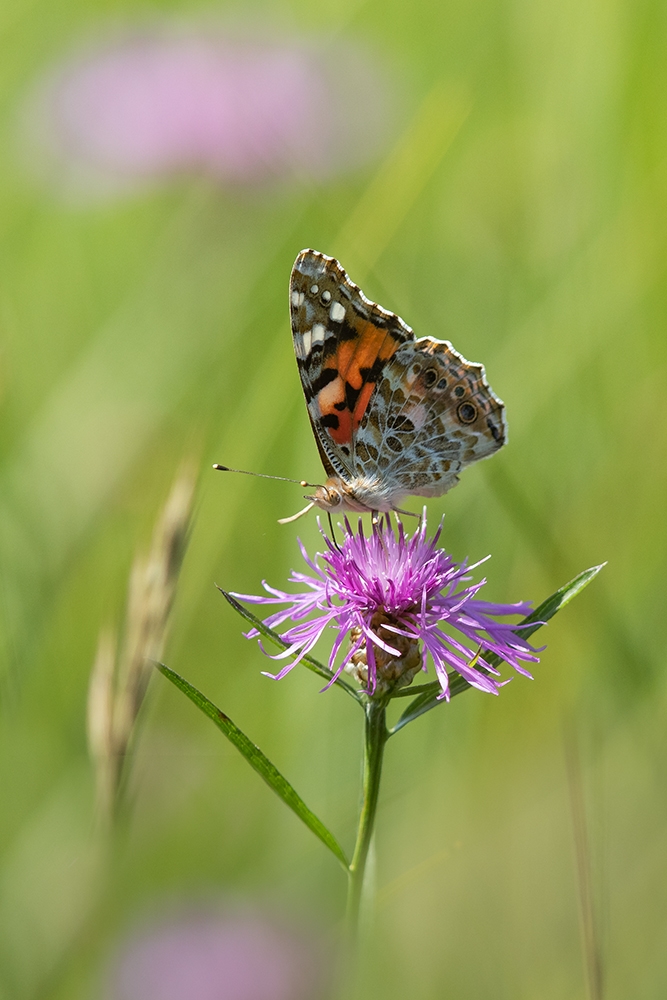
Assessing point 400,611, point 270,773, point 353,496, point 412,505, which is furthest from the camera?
point 412,505

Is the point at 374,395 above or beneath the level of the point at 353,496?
above

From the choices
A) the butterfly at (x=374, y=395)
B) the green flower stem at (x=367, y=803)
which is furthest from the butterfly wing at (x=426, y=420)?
the green flower stem at (x=367, y=803)

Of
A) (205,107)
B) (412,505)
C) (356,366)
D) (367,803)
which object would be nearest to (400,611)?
(367,803)

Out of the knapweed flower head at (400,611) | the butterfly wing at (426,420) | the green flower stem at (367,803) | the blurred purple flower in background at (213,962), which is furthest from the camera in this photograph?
the butterfly wing at (426,420)

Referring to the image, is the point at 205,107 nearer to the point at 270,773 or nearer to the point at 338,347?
the point at 338,347

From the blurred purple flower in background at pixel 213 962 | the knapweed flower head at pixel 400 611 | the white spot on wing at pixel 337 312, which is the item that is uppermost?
the white spot on wing at pixel 337 312

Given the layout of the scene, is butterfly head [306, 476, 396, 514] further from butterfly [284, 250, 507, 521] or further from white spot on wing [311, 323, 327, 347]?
white spot on wing [311, 323, 327, 347]

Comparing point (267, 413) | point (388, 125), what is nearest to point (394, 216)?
point (267, 413)

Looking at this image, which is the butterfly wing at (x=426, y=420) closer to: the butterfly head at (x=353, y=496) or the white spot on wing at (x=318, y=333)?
the butterfly head at (x=353, y=496)
